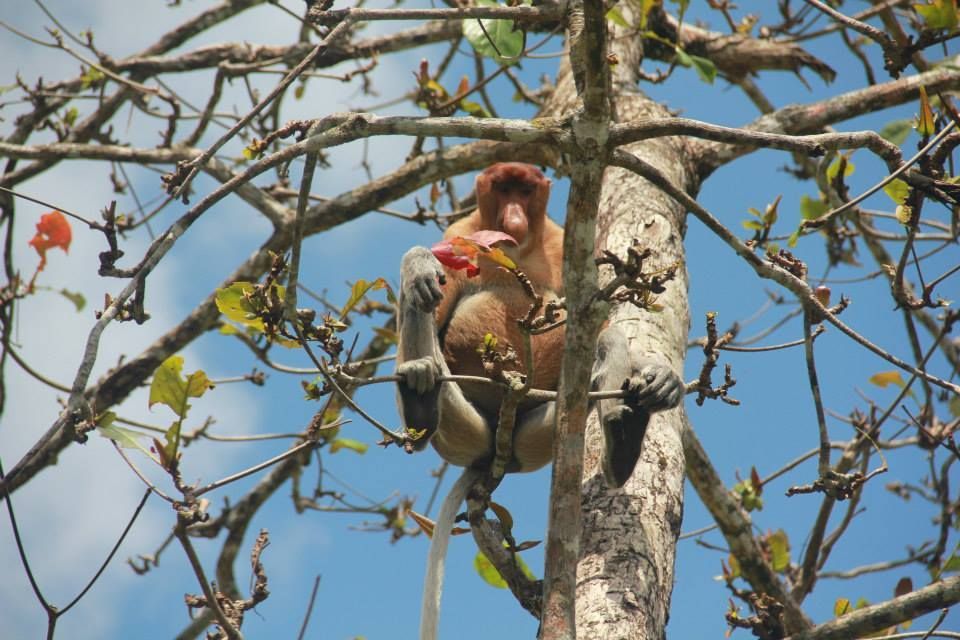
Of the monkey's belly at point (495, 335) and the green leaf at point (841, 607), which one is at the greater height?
the monkey's belly at point (495, 335)

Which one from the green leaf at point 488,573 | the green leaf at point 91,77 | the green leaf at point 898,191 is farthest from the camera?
the green leaf at point 91,77

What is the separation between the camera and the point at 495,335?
386cm

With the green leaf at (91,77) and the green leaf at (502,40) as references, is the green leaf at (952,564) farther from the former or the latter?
the green leaf at (91,77)

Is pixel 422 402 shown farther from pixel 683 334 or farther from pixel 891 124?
pixel 891 124

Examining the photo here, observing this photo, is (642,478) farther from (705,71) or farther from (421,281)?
(705,71)

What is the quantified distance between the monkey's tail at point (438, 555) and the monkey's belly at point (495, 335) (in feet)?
1.10

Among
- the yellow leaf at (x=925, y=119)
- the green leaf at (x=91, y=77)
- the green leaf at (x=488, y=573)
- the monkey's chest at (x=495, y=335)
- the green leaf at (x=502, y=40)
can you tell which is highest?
the green leaf at (x=91, y=77)

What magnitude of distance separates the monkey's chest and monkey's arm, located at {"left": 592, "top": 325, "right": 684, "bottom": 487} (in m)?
0.59

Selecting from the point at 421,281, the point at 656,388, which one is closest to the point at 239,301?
the point at 421,281

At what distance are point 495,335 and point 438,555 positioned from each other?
0.93 meters

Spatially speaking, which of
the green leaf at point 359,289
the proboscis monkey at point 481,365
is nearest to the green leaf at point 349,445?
the proboscis monkey at point 481,365

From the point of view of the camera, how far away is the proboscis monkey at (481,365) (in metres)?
3.11

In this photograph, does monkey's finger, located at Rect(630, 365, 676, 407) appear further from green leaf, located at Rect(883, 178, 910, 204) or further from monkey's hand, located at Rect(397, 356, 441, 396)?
green leaf, located at Rect(883, 178, 910, 204)

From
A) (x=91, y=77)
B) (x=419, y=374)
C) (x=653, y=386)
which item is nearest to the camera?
(x=653, y=386)
